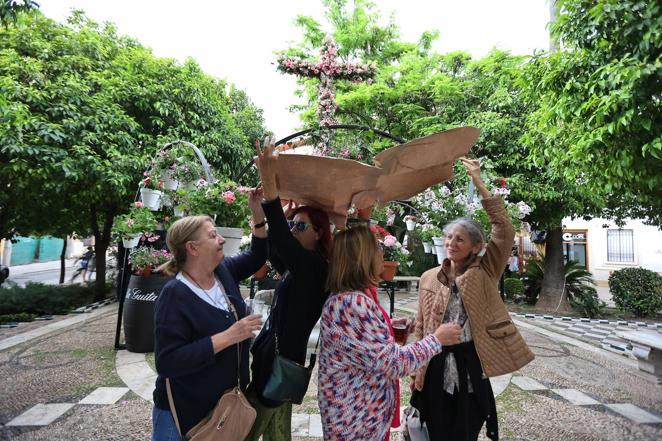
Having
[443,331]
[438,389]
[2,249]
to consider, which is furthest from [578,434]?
[2,249]

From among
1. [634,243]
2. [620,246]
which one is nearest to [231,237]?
[634,243]

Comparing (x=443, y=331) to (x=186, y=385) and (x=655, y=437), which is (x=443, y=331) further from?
(x=655, y=437)

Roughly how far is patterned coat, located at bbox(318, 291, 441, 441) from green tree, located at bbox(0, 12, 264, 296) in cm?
766

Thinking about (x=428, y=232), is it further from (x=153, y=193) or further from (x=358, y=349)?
(x=153, y=193)

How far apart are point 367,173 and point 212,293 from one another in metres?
0.81

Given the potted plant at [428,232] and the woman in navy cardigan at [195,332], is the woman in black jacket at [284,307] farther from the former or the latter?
the potted plant at [428,232]

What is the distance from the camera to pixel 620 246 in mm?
21469

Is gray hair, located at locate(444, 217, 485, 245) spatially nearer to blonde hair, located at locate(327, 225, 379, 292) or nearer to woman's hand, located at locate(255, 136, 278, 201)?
blonde hair, located at locate(327, 225, 379, 292)

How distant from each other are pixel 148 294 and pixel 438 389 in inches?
170

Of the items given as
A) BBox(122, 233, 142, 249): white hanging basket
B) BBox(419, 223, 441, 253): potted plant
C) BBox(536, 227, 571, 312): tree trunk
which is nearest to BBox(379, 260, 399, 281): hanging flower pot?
BBox(419, 223, 441, 253): potted plant

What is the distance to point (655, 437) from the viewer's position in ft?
10.2

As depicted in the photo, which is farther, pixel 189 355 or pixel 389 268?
pixel 389 268

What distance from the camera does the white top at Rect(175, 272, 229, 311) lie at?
1501 millimetres

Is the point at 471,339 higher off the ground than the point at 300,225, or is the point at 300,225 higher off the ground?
the point at 300,225
